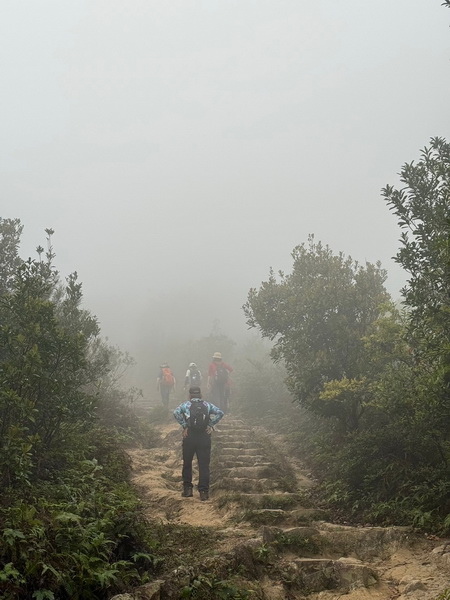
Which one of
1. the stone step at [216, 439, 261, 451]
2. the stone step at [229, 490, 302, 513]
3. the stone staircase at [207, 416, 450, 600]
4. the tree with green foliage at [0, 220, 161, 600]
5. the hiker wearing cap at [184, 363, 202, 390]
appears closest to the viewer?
the tree with green foliage at [0, 220, 161, 600]

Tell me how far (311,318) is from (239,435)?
4.37 m

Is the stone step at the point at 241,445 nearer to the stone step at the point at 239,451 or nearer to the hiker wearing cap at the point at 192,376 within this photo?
the stone step at the point at 239,451

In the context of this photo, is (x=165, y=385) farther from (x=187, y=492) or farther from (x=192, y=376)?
(x=187, y=492)

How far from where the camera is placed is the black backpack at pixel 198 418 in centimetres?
917

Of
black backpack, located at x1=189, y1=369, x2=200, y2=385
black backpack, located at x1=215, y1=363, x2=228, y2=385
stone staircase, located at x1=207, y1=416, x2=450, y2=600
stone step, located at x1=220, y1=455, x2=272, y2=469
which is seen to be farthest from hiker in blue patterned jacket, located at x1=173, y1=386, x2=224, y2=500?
black backpack, located at x1=215, y1=363, x2=228, y2=385

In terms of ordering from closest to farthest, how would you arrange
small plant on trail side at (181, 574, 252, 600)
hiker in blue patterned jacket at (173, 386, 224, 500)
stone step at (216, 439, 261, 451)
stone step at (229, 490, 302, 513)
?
small plant on trail side at (181, 574, 252, 600) < stone step at (229, 490, 302, 513) < hiker in blue patterned jacket at (173, 386, 224, 500) < stone step at (216, 439, 261, 451)

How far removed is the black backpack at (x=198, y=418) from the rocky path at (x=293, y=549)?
1.17 meters

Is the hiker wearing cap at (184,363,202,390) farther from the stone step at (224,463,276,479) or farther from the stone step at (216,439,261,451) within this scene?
the stone step at (224,463,276,479)

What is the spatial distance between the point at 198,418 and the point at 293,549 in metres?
3.98

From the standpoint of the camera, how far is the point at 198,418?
30.2 ft

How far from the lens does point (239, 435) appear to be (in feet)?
45.2

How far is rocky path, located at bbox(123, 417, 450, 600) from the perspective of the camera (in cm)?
454

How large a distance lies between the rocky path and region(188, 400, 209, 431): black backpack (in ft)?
3.83

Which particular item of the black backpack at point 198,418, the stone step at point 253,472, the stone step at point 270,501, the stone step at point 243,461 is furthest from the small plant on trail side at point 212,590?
the stone step at point 243,461
